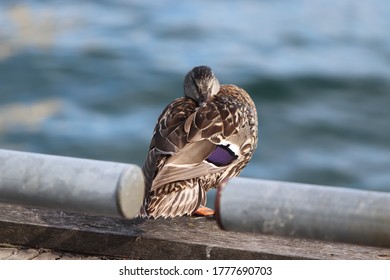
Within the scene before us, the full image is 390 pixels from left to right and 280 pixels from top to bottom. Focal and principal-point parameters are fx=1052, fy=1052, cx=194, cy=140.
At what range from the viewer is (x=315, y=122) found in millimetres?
14102

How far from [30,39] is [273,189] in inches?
585

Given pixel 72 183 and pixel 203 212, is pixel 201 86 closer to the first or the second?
pixel 203 212

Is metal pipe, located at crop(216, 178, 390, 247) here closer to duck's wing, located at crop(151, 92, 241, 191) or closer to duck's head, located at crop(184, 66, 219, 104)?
duck's wing, located at crop(151, 92, 241, 191)

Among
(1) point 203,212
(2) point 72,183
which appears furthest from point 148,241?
(2) point 72,183

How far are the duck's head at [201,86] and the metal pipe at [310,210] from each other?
10.1ft

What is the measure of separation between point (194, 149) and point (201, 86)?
30.7 inches

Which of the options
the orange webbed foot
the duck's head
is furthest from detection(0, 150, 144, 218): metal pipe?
the duck's head

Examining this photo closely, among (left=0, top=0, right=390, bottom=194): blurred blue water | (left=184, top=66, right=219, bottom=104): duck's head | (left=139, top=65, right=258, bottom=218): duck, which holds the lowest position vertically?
(left=0, top=0, right=390, bottom=194): blurred blue water

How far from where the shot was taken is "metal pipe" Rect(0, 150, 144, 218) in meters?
2.35

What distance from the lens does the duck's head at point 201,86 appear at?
5441 millimetres

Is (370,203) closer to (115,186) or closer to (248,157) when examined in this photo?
(115,186)

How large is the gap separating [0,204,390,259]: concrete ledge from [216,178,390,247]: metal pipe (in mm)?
1468

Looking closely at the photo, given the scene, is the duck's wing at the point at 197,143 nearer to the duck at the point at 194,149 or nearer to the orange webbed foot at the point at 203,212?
the duck at the point at 194,149

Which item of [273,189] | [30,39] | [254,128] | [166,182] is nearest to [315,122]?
[30,39]
